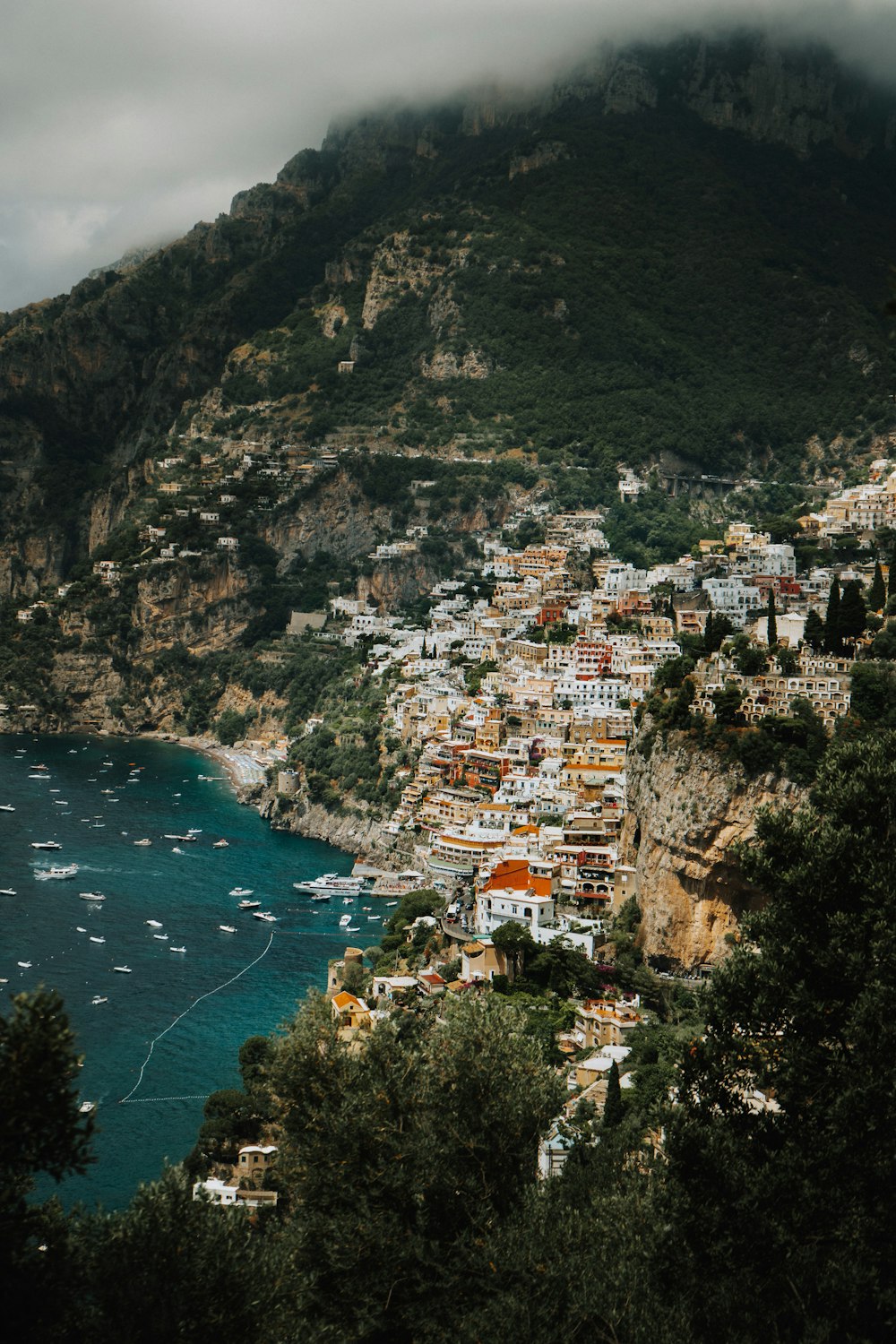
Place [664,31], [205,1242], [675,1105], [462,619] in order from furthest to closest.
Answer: [664,31] < [462,619] < [675,1105] < [205,1242]

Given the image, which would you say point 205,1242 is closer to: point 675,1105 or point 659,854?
point 675,1105

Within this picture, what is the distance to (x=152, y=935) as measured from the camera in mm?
41656

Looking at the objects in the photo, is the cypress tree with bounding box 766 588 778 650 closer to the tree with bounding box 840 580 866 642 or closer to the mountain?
the tree with bounding box 840 580 866 642

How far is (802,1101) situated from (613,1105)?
9596 mm

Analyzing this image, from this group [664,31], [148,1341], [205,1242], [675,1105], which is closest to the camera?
[148,1341]

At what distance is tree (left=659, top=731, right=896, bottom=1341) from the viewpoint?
12805mm

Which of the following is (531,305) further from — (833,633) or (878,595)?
(833,633)

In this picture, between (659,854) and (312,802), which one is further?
(312,802)

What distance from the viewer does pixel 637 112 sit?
10569 centimetres

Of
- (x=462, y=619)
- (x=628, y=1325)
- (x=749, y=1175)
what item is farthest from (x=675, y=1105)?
(x=462, y=619)

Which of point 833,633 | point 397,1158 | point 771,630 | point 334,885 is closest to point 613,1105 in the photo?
point 397,1158

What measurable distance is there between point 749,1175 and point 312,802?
4296 centimetres

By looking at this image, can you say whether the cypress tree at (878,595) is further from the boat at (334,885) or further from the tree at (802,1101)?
the tree at (802,1101)

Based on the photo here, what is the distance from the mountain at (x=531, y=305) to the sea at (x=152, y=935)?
3580cm
